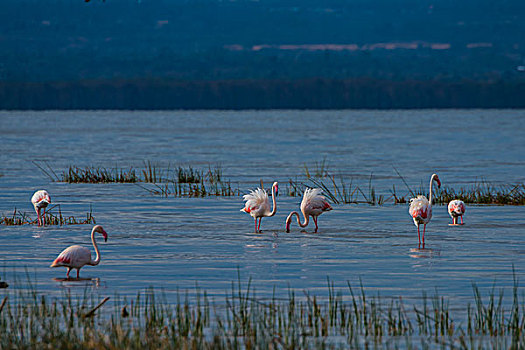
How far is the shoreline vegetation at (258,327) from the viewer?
1095 cm

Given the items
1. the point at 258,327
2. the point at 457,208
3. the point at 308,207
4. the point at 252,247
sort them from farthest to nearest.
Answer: the point at 457,208 < the point at 308,207 < the point at 252,247 < the point at 258,327

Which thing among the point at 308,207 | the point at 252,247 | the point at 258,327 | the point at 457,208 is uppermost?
the point at 308,207

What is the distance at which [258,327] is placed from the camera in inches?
479

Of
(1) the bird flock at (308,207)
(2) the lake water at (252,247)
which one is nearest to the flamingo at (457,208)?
(1) the bird flock at (308,207)

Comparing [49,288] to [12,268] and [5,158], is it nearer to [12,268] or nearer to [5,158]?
[12,268]

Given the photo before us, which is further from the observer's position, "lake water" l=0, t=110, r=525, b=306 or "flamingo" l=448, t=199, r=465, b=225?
"flamingo" l=448, t=199, r=465, b=225

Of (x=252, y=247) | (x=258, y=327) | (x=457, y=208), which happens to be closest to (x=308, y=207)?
(x=252, y=247)

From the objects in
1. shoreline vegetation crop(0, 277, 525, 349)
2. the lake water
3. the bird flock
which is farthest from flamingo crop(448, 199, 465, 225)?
shoreline vegetation crop(0, 277, 525, 349)

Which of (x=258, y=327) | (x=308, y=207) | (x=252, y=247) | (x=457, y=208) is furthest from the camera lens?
(x=457, y=208)

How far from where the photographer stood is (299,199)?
31.9 m

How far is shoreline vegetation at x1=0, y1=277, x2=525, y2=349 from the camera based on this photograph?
35.9 feet

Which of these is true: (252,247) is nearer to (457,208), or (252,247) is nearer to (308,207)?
(308,207)

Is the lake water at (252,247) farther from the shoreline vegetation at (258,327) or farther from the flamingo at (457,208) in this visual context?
the shoreline vegetation at (258,327)

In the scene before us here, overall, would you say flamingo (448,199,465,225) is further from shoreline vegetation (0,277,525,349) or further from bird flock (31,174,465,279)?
shoreline vegetation (0,277,525,349)
